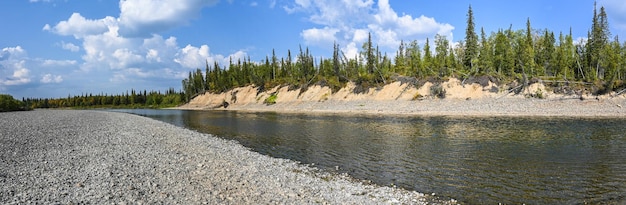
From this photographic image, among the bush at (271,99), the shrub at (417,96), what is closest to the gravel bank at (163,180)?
the shrub at (417,96)

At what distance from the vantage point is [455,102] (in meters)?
64.8

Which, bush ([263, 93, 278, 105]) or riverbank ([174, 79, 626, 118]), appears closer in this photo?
riverbank ([174, 79, 626, 118])

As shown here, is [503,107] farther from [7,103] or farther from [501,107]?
[7,103]

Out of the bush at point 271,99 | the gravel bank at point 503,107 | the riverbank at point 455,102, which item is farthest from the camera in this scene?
the bush at point 271,99

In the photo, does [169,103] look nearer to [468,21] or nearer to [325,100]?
[325,100]

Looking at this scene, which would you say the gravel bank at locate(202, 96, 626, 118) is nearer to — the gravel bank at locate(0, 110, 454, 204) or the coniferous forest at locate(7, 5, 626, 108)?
the coniferous forest at locate(7, 5, 626, 108)

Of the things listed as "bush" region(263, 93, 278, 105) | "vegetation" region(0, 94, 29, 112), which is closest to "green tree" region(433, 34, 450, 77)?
"bush" region(263, 93, 278, 105)

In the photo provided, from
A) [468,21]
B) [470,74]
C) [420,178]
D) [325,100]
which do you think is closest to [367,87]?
[325,100]

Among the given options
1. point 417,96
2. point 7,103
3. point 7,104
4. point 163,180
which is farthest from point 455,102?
point 7,103

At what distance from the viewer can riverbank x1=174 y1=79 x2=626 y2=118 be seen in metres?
52.4

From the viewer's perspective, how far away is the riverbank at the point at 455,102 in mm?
52406

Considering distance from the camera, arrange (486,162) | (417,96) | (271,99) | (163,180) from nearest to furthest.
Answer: (163,180)
(486,162)
(417,96)
(271,99)

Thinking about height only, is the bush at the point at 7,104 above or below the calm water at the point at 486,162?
above

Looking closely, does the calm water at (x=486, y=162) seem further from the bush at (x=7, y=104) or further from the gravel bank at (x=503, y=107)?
the bush at (x=7, y=104)
